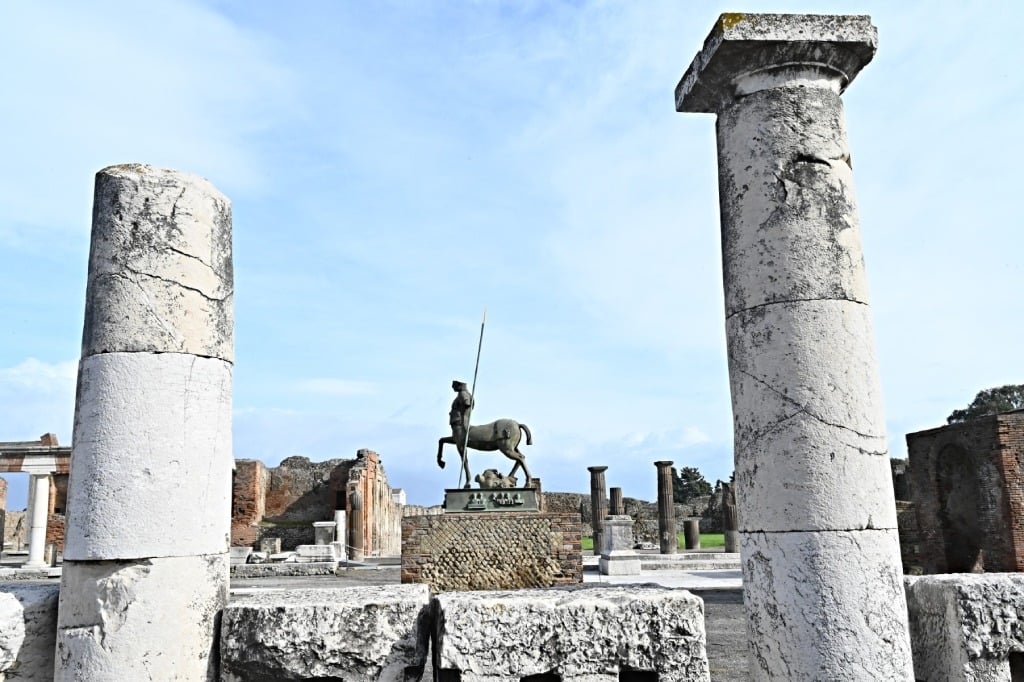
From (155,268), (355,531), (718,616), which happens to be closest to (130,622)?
(155,268)

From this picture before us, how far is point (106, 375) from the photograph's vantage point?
3.83m

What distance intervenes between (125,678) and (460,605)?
4.98ft

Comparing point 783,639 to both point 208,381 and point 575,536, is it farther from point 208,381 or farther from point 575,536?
point 575,536

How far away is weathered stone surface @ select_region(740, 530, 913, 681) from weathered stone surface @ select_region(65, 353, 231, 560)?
274 centimetres

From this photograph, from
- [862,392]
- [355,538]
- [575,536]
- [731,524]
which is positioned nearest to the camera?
[862,392]

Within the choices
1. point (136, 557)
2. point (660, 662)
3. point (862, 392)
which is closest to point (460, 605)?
point (660, 662)

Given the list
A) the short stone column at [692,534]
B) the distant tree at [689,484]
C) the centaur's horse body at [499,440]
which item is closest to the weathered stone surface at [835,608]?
the centaur's horse body at [499,440]

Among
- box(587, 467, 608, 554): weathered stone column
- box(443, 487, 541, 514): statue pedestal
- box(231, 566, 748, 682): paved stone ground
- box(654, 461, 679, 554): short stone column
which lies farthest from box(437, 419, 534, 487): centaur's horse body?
box(587, 467, 608, 554): weathered stone column

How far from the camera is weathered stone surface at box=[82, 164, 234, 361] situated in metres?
3.87

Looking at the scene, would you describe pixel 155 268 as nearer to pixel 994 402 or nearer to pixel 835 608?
pixel 835 608

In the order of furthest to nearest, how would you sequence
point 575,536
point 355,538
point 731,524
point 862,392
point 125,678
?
point 355,538
point 731,524
point 575,536
point 862,392
point 125,678

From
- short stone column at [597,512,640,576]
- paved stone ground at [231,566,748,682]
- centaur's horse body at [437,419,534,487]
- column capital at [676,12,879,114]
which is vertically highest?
column capital at [676,12,879,114]

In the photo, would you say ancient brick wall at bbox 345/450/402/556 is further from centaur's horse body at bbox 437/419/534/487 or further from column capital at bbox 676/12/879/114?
column capital at bbox 676/12/879/114

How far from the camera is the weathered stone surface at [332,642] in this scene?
3732mm
